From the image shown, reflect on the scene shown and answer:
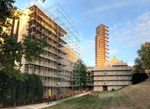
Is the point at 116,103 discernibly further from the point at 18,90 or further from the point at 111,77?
the point at 111,77

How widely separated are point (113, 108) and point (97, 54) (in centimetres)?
17681

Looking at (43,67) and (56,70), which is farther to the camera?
(56,70)

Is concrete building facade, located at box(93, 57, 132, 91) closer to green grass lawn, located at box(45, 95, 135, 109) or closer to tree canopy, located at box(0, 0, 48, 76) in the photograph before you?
green grass lawn, located at box(45, 95, 135, 109)

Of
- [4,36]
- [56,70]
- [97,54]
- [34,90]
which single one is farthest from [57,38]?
[97,54]

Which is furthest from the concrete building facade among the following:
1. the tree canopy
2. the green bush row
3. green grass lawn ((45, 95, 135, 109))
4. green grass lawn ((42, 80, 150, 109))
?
the tree canopy

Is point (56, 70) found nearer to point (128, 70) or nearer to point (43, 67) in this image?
point (43, 67)

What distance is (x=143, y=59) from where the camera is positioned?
66.6m

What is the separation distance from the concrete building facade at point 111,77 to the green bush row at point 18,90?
146 ft

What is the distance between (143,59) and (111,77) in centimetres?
1280

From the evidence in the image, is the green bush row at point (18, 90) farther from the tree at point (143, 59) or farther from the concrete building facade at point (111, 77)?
the concrete building facade at point (111, 77)

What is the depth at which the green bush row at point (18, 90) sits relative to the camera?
2398cm

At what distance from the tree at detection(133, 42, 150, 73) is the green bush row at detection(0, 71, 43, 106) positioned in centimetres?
3826

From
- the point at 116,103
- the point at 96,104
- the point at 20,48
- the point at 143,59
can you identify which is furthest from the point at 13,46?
the point at 143,59

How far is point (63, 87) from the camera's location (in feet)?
169
